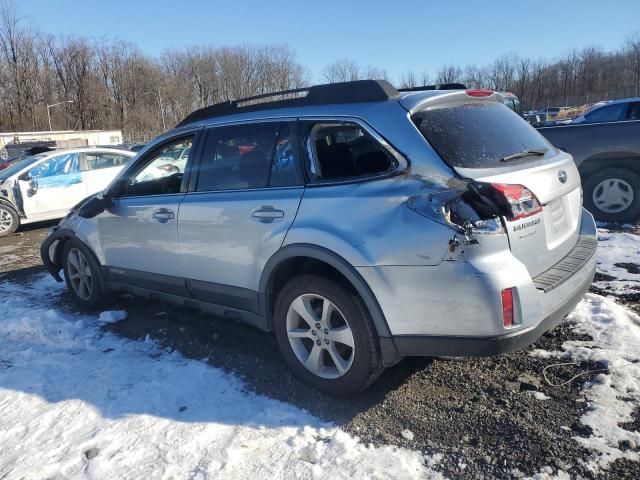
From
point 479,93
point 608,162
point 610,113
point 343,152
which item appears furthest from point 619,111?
point 343,152

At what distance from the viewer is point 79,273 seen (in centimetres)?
Result: 508

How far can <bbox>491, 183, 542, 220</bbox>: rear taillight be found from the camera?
262 cm

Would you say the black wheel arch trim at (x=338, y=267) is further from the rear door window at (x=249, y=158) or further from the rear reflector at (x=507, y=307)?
the rear reflector at (x=507, y=307)

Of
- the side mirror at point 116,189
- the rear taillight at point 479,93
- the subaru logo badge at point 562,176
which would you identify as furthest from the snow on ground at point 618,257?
the side mirror at point 116,189

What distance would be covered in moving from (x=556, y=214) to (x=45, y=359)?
3792mm

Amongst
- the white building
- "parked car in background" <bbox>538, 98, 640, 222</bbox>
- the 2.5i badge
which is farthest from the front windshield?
the white building

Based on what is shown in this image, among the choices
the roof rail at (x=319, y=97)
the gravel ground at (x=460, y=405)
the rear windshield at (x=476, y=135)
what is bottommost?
the gravel ground at (x=460, y=405)

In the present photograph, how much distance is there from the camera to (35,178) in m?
10.2

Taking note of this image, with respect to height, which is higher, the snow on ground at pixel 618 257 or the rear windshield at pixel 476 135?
the rear windshield at pixel 476 135

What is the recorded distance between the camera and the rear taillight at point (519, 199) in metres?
2.62

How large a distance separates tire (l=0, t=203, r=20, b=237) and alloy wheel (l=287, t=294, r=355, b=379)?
8.81 meters

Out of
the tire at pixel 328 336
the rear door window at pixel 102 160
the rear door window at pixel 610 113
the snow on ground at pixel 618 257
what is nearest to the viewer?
the tire at pixel 328 336

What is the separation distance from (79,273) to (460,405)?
3.87 meters

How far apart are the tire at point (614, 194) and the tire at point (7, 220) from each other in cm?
1004
